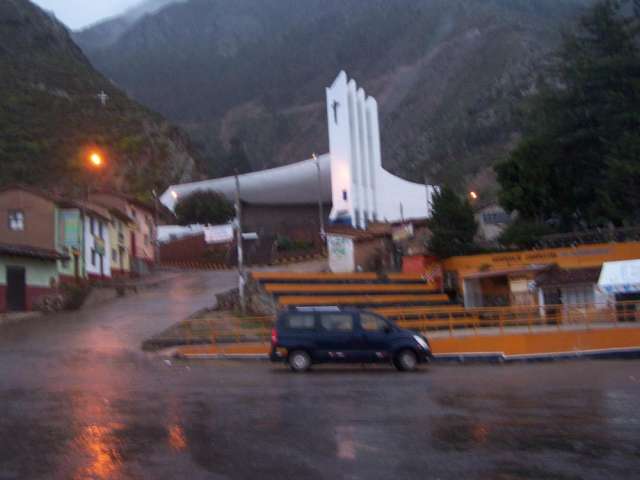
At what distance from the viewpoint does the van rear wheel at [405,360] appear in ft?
65.6

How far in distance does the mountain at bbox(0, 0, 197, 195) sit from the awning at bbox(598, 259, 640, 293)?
183 feet

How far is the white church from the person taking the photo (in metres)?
66.2

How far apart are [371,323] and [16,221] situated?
86.3 feet

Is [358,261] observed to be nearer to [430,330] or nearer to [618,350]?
[430,330]

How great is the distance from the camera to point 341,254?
1641 inches

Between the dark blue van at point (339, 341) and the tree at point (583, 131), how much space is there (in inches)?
900

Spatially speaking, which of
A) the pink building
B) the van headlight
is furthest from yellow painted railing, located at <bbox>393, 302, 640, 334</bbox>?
the pink building

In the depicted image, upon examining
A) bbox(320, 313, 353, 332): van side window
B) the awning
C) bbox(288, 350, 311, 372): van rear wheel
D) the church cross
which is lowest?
bbox(288, 350, 311, 372): van rear wheel

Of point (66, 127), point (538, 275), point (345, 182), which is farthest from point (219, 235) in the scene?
point (538, 275)

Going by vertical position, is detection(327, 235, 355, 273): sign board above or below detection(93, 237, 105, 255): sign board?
below

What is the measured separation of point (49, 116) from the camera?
3474 inches

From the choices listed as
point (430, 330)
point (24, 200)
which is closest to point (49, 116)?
point (24, 200)

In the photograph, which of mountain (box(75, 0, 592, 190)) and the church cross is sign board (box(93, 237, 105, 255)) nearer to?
the church cross

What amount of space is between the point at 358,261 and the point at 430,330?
15361mm
